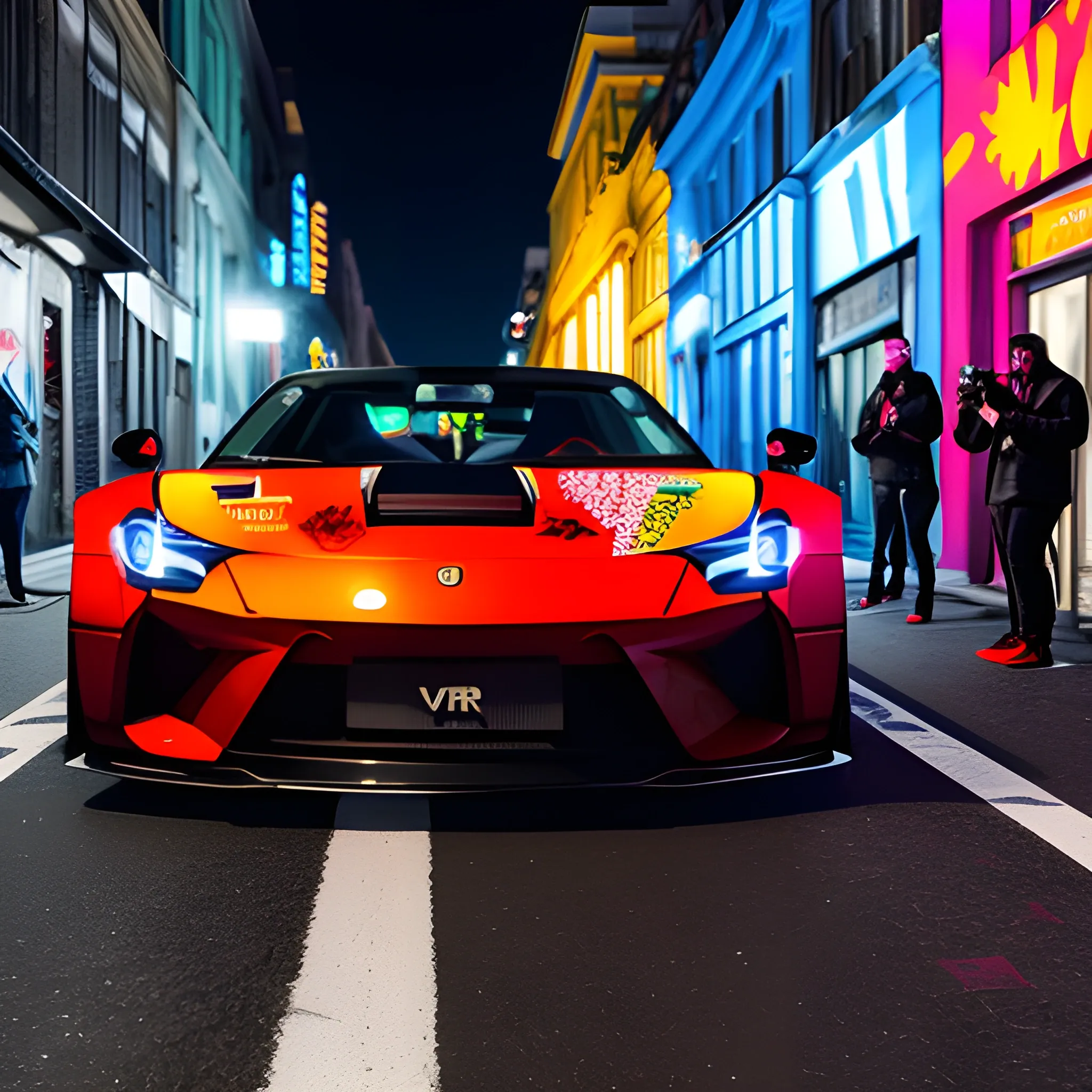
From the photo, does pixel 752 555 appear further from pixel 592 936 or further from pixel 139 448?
pixel 139 448

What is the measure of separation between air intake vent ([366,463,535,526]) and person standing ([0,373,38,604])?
6.58 m

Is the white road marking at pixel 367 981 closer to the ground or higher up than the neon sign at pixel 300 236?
closer to the ground

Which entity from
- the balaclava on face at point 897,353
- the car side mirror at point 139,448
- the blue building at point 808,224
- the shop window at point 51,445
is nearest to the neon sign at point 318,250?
the blue building at point 808,224

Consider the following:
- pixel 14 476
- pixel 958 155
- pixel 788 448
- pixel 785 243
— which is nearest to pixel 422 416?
pixel 788 448

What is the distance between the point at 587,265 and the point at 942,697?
36.5 meters

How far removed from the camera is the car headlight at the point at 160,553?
3.06 m

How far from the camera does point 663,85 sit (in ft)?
91.2

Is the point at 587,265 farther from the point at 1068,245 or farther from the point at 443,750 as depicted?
the point at 443,750

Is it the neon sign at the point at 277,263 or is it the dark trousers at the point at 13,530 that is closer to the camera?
the dark trousers at the point at 13,530

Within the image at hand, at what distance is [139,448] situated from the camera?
165 inches

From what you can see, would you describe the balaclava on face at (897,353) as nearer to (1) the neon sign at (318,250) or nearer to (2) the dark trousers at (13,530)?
(2) the dark trousers at (13,530)

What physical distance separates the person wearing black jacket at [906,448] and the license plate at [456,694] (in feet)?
18.5

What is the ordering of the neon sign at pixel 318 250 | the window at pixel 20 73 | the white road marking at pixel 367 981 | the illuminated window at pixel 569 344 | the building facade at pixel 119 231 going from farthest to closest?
the neon sign at pixel 318 250 < the illuminated window at pixel 569 344 < the building facade at pixel 119 231 < the window at pixel 20 73 < the white road marking at pixel 367 981

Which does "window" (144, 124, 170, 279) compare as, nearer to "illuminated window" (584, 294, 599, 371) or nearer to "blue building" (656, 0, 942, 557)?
"blue building" (656, 0, 942, 557)
